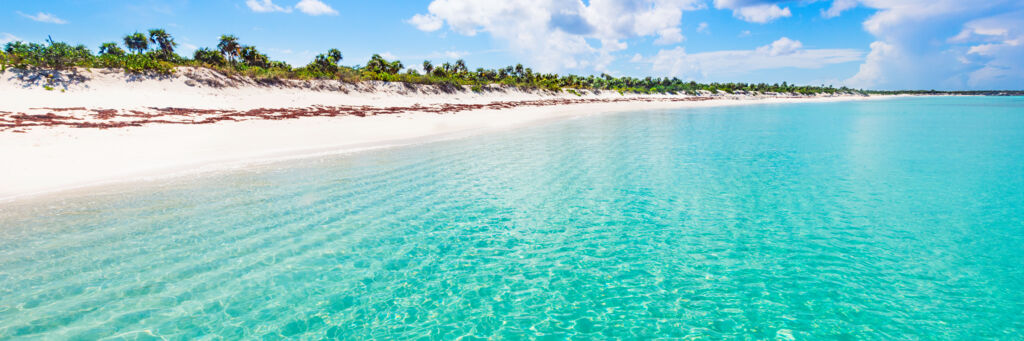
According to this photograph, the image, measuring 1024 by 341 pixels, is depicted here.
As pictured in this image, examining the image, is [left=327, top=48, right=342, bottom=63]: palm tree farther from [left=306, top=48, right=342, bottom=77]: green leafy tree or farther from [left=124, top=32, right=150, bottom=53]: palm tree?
[left=124, top=32, right=150, bottom=53]: palm tree

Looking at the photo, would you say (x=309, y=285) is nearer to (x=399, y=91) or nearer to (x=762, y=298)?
(x=762, y=298)

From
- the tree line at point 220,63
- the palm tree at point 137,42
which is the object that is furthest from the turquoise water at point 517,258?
the palm tree at point 137,42

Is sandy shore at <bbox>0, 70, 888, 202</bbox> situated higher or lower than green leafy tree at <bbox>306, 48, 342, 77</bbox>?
lower

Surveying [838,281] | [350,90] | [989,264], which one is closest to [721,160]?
[989,264]

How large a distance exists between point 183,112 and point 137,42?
31.2 metres

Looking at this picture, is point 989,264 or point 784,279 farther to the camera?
point 989,264

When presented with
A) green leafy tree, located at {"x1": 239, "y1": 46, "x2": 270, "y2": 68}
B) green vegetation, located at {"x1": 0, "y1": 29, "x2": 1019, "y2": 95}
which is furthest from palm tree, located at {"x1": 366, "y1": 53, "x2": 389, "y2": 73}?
green leafy tree, located at {"x1": 239, "y1": 46, "x2": 270, "y2": 68}

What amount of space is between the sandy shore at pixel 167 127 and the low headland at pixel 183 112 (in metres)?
0.07

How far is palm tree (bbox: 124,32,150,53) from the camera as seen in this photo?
52.4 metres

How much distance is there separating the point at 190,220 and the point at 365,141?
52.3 ft

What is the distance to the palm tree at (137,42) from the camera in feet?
172

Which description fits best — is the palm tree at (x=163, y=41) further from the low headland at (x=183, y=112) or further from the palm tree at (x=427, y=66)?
the palm tree at (x=427, y=66)

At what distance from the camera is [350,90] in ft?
188

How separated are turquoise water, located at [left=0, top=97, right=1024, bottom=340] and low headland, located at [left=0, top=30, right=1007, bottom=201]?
4.83 metres
